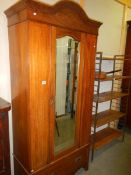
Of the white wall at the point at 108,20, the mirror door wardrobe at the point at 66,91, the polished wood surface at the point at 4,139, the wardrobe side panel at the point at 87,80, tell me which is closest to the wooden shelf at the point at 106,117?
the wardrobe side panel at the point at 87,80

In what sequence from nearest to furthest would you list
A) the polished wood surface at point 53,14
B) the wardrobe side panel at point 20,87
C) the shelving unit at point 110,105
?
the polished wood surface at point 53,14
the wardrobe side panel at point 20,87
the shelving unit at point 110,105

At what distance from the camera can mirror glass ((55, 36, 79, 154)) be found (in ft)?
4.93

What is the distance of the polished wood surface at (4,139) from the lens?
4.37 feet

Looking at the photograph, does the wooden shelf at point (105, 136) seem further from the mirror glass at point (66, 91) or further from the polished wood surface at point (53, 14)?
→ the polished wood surface at point (53, 14)

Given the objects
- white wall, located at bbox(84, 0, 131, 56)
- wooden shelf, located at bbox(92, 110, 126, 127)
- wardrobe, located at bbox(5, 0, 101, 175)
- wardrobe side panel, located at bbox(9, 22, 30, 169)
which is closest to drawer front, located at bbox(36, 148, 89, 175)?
wardrobe, located at bbox(5, 0, 101, 175)

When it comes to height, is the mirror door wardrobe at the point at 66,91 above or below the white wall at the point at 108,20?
below

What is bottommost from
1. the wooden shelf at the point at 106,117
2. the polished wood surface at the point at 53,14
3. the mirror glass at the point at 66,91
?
the wooden shelf at the point at 106,117

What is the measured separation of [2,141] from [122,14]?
9.04ft

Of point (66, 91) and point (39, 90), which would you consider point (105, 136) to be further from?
point (39, 90)

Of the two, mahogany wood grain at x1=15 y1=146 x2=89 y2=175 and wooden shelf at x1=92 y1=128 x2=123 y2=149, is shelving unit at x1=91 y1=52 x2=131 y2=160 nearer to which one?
wooden shelf at x1=92 y1=128 x2=123 y2=149

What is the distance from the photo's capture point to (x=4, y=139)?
1.40m

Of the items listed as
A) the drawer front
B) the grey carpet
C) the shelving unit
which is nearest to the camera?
the drawer front

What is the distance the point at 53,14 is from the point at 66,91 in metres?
0.76

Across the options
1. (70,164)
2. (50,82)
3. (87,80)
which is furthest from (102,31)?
(70,164)
